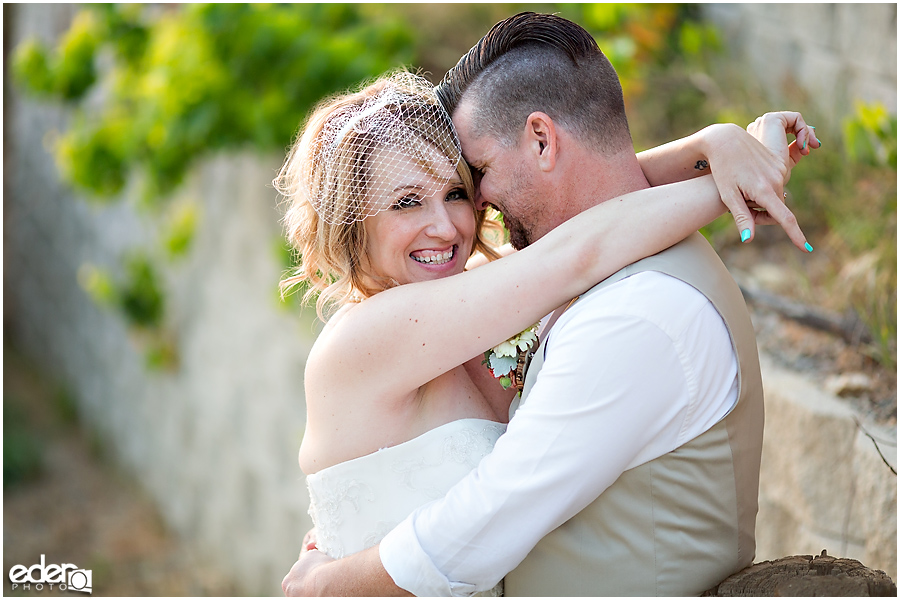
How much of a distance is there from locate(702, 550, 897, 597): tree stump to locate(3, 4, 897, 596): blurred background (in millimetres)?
555

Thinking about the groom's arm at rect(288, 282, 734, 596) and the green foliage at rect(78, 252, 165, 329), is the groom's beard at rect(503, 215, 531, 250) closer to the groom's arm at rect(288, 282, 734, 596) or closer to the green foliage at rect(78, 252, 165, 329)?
the groom's arm at rect(288, 282, 734, 596)

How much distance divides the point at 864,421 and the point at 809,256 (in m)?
1.50

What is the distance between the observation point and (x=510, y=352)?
1.89m

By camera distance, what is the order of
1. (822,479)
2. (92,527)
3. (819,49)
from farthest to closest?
1. (92,527)
2. (819,49)
3. (822,479)

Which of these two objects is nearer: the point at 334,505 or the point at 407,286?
the point at 407,286

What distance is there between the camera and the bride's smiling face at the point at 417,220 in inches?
78.3

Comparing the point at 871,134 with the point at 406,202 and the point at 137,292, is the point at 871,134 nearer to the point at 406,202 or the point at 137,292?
the point at 406,202

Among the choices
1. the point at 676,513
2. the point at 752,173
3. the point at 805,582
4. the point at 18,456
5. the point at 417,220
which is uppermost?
the point at 18,456

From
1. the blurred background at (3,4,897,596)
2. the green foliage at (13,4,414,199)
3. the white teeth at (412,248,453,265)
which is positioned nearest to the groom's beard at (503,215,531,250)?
the white teeth at (412,248,453,265)

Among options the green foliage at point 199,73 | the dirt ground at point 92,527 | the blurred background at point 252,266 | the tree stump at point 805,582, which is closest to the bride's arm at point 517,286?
the tree stump at point 805,582

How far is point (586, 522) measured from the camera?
5.67 ft

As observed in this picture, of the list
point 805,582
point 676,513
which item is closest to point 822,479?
point 805,582

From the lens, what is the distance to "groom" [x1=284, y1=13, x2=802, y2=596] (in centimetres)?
160

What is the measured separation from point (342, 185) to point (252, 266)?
4322mm
